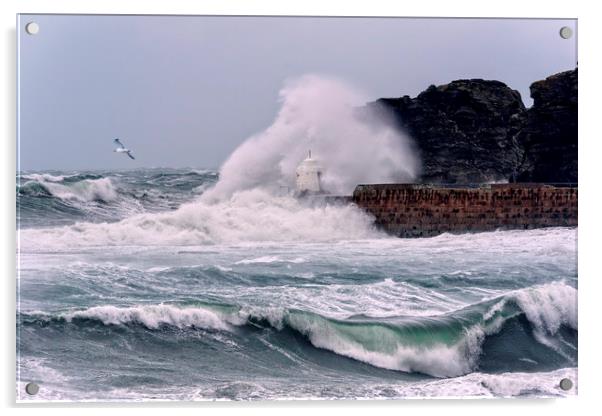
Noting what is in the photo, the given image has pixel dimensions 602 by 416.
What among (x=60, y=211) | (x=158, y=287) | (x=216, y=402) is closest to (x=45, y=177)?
(x=60, y=211)

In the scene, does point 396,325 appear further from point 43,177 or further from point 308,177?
point 43,177

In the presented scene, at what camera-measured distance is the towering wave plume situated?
25.2ft

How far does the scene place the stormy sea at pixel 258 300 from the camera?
7.18 metres

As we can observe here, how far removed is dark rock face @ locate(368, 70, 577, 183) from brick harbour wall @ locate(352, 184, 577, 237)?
0.11 meters

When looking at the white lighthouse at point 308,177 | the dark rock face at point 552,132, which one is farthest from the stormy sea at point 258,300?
the dark rock face at point 552,132

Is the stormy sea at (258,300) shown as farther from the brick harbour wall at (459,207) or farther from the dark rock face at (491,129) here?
the dark rock face at (491,129)

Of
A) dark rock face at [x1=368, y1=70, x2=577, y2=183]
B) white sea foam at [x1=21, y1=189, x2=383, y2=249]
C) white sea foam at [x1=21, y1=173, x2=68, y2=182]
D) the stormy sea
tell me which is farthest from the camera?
dark rock face at [x1=368, y1=70, x2=577, y2=183]

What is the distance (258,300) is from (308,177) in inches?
40.6

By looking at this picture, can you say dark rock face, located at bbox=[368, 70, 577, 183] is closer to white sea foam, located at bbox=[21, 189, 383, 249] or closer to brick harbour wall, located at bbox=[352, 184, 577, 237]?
brick harbour wall, located at bbox=[352, 184, 577, 237]

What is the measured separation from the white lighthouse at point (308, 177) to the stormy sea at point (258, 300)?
0.11 meters

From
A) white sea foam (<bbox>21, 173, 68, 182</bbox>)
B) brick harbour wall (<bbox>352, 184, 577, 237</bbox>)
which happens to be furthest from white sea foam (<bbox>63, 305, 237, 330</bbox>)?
brick harbour wall (<bbox>352, 184, 577, 237</bbox>)

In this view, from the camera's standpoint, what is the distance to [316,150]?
25.9 ft
